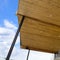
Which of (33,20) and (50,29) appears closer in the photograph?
(33,20)

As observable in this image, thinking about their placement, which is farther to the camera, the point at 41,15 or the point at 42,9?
the point at 41,15

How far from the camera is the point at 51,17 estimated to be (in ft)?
11.1

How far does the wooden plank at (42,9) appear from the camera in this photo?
3.05 metres

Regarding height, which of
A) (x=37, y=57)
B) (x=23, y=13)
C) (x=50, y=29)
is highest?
(x=23, y=13)

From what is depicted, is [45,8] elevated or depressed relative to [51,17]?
elevated

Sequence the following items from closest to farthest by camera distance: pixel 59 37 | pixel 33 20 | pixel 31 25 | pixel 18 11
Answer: pixel 18 11, pixel 33 20, pixel 31 25, pixel 59 37

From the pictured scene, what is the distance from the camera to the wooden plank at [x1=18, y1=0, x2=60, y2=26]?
3.05m

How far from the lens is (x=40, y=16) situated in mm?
3404

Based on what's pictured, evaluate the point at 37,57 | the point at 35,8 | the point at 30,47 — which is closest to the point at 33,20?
the point at 35,8

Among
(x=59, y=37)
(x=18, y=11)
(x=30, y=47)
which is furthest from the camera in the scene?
(x=30, y=47)

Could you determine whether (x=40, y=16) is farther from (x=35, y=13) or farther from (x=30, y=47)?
(x=30, y=47)

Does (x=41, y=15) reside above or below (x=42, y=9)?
below

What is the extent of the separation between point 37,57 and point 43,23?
8.16 meters

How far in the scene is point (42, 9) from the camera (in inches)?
127
